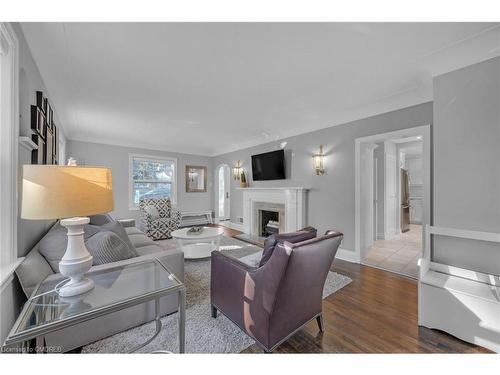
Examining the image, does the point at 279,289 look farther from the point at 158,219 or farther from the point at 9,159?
the point at 158,219

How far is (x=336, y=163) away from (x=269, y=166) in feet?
5.12

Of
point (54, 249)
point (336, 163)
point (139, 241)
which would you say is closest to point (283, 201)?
point (336, 163)

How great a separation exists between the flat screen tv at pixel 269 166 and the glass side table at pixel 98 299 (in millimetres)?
3328

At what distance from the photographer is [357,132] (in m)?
3.20

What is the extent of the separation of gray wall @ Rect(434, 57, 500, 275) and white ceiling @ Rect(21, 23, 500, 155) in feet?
0.72

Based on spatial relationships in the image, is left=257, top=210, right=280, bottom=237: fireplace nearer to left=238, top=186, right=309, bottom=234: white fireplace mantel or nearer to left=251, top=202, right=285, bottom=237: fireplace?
left=251, top=202, right=285, bottom=237: fireplace

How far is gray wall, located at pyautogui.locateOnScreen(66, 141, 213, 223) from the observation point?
476 cm

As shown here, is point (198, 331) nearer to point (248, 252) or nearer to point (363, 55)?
point (248, 252)

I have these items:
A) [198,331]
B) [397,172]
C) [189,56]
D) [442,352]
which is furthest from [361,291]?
[397,172]

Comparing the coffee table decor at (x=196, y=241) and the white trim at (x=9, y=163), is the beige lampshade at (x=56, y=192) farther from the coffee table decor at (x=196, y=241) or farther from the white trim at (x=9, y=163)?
the coffee table decor at (x=196, y=241)

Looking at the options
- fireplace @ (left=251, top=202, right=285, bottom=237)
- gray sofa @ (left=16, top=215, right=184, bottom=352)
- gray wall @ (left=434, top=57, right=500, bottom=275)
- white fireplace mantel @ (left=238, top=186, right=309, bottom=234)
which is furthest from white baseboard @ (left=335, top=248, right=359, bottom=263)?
gray sofa @ (left=16, top=215, right=184, bottom=352)

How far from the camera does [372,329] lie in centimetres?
169

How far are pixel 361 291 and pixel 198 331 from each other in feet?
5.94

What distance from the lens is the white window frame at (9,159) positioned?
4.00 feet
